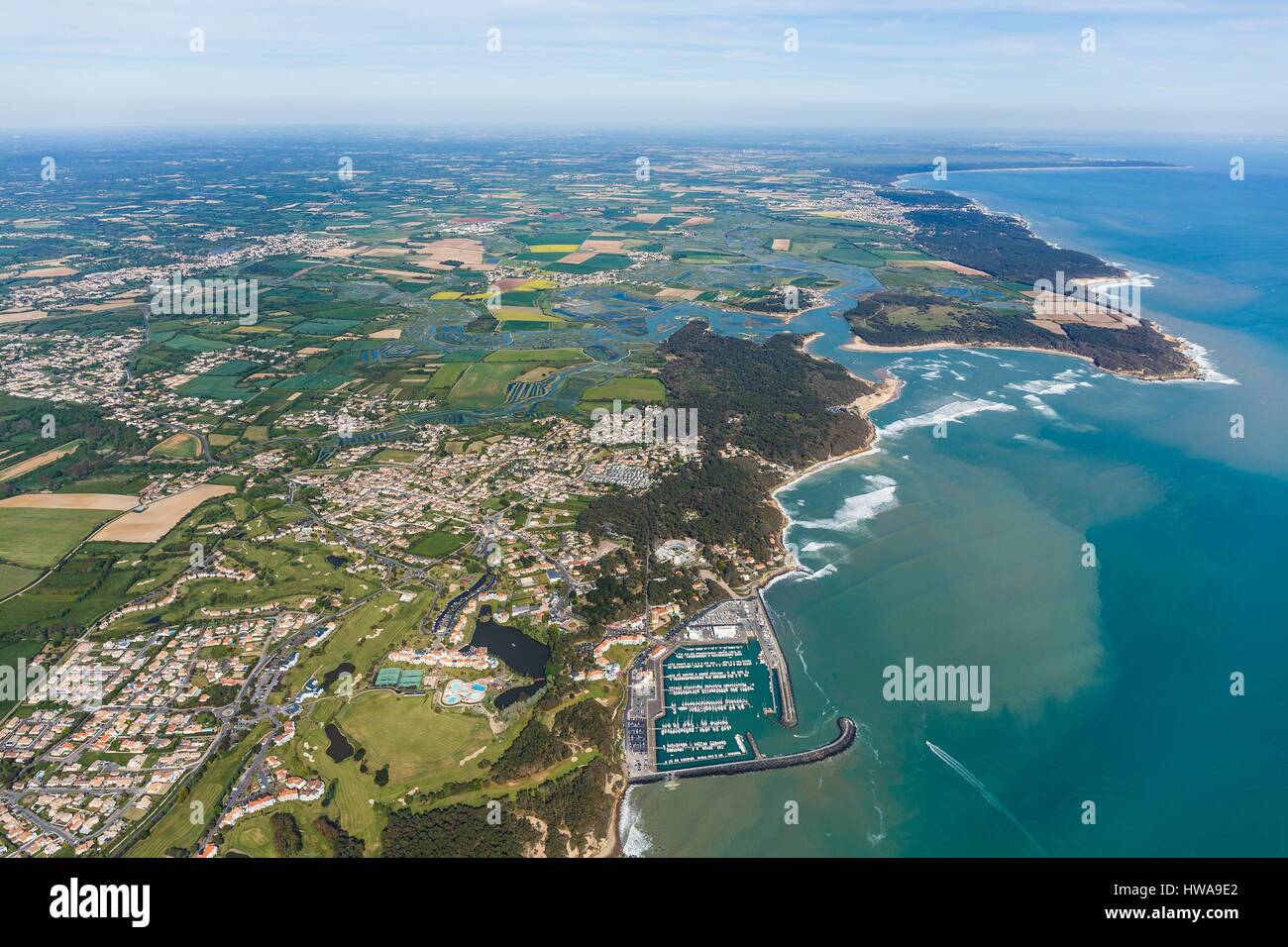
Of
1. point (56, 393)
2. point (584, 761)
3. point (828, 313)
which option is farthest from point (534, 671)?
point (828, 313)

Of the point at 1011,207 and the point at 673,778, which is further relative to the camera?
the point at 1011,207

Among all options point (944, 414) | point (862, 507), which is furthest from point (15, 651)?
point (944, 414)

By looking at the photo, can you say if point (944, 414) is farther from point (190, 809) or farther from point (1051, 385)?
point (190, 809)

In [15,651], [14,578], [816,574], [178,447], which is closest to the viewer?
[15,651]

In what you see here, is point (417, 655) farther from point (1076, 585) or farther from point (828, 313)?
point (828, 313)

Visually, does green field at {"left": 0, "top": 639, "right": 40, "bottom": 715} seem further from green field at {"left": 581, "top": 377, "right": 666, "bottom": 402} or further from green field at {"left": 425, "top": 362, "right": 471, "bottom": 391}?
green field at {"left": 581, "top": 377, "right": 666, "bottom": 402}

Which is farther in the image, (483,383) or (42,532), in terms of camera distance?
(483,383)
